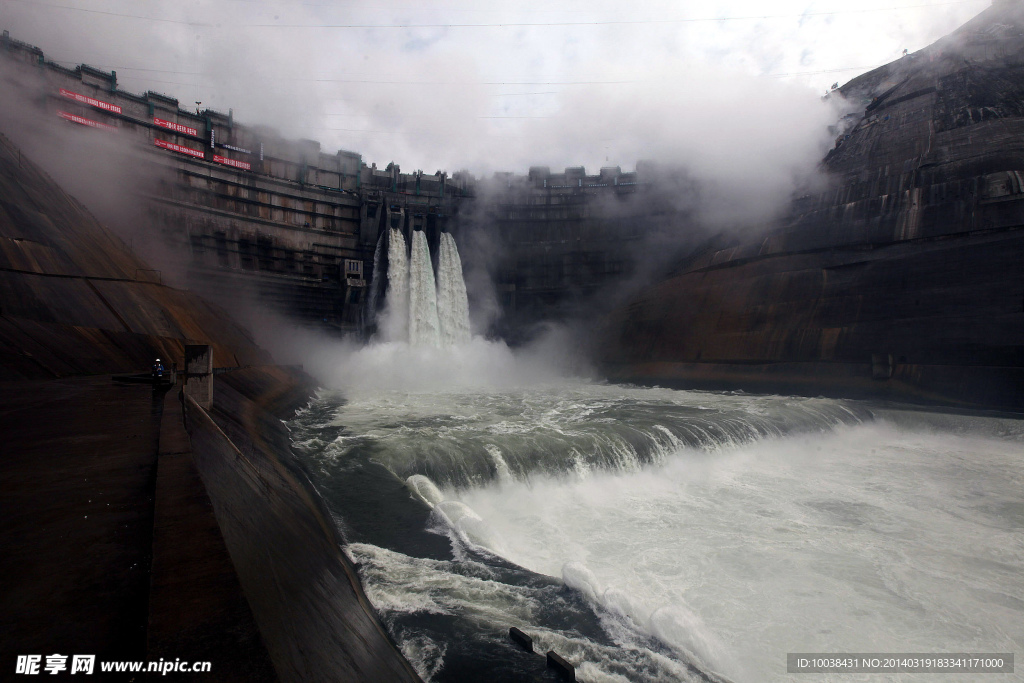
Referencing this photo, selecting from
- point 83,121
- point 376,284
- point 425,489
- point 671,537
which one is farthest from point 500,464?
point 83,121

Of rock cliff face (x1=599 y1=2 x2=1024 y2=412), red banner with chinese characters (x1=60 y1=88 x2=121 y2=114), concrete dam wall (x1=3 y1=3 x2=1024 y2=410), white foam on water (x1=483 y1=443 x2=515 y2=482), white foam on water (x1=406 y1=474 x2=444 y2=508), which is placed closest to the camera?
white foam on water (x1=406 y1=474 x2=444 y2=508)

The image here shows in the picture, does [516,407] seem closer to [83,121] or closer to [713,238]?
[713,238]

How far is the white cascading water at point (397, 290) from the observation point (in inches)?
1103

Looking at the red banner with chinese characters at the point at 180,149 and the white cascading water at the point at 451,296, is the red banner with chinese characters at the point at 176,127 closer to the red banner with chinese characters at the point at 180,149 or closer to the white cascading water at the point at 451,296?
the red banner with chinese characters at the point at 180,149

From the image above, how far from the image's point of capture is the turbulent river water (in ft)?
15.8

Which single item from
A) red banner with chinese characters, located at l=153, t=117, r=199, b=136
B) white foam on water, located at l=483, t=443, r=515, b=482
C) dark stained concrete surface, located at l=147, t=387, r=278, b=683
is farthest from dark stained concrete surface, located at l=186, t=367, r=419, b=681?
red banner with chinese characters, located at l=153, t=117, r=199, b=136

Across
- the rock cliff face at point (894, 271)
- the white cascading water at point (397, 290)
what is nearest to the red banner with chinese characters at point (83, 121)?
the white cascading water at point (397, 290)

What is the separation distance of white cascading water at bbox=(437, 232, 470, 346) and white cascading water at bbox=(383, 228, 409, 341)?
1.99 m

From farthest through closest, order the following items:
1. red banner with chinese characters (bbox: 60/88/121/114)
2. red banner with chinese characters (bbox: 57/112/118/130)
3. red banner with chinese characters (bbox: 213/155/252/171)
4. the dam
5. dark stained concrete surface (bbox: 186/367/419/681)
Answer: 1. red banner with chinese characters (bbox: 213/155/252/171)
2. red banner with chinese characters (bbox: 60/88/121/114)
3. red banner with chinese characters (bbox: 57/112/118/130)
4. the dam
5. dark stained concrete surface (bbox: 186/367/419/681)

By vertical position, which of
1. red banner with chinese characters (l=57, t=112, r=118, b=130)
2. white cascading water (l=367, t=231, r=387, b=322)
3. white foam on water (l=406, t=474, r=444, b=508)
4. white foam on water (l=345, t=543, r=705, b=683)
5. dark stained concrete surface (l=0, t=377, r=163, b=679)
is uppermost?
red banner with chinese characters (l=57, t=112, r=118, b=130)

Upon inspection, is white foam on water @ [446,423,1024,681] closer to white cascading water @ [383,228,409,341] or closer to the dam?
the dam

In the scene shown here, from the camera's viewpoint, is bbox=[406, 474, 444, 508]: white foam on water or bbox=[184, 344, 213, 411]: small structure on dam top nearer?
bbox=[406, 474, 444, 508]: white foam on water

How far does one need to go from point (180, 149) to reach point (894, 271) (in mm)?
33609

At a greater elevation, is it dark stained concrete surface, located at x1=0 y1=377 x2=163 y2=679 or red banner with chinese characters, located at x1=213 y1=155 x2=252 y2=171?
red banner with chinese characters, located at x1=213 y1=155 x2=252 y2=171
